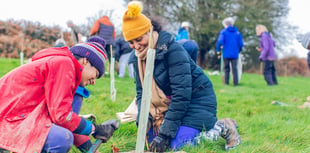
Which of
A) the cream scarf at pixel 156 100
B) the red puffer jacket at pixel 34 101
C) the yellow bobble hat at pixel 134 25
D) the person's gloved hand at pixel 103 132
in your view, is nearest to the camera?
the red puffer jacket at pixel 34 101

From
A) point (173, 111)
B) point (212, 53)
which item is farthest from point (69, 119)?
point (212, 53)

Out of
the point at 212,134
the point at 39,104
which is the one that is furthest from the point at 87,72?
the point at 212,134

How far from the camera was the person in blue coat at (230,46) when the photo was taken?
895cm

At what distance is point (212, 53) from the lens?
23.9 metres

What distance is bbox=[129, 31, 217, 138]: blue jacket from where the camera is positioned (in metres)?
2.93

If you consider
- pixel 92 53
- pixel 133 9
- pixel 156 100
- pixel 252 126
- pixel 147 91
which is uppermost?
pixel 133 9

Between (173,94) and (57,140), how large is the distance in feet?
4.14

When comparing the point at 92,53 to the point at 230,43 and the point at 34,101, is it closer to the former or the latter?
the point at 34,101

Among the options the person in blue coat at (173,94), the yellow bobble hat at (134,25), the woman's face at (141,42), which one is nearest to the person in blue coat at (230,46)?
the person in blue coat at (173,94)

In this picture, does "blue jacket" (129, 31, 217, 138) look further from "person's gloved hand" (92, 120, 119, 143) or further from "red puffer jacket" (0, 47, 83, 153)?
"red puffer jacket" (0, 47, 83, 153)

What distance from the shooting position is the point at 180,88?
293cm

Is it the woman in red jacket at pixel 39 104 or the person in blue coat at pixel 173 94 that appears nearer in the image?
the woman in red jacket at pixel 39 104

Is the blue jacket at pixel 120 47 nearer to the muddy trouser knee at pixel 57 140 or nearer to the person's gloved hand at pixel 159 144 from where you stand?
the person's gloved hand at pixel 159 144

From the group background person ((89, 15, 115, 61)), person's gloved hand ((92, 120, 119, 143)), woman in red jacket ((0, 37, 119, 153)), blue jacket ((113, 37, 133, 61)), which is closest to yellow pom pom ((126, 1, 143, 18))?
woman in red jacket ((0, 37, 119, 153))
